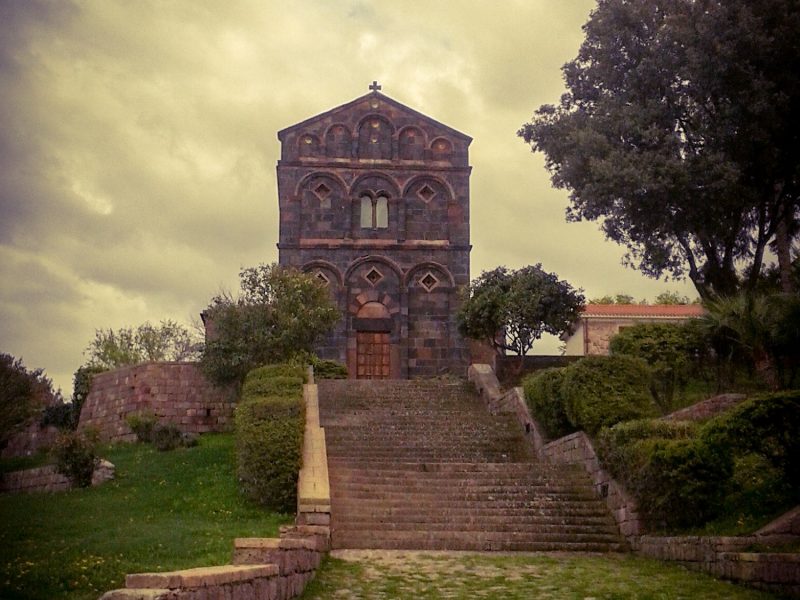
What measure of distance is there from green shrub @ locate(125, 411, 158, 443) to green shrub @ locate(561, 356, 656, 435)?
13465 mm

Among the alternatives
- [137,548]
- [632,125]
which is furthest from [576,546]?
[632,125]

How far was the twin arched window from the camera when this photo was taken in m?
37.8

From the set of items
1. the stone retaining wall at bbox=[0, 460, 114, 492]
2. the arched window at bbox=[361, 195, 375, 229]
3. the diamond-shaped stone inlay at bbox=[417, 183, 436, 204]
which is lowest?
the stone retaining wall at bbox=[0, 460, 114, 492]

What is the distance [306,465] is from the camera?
17.4 meters

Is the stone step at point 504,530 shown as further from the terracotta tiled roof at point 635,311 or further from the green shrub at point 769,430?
the terracotta tiled roof at point 635,311

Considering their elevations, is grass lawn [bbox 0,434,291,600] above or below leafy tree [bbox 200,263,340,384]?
below

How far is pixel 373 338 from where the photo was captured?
1443 inches

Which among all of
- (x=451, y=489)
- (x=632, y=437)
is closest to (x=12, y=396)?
(x=451, y=489)

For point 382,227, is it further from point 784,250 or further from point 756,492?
point 756,492

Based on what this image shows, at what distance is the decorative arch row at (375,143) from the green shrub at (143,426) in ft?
46.1

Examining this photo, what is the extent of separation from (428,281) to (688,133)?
12.3m

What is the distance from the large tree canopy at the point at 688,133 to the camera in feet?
85.8

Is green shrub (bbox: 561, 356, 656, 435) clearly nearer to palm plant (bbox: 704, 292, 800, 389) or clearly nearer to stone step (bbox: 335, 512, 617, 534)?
stone step (bbox: 335, 512, 617, 534)

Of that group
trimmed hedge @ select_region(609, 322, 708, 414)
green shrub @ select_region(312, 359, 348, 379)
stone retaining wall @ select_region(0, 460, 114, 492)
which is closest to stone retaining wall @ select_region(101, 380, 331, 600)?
stone retaining wall @ select_region(0, 460, 114, 492)
